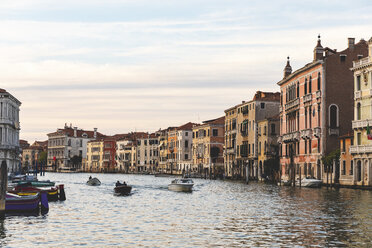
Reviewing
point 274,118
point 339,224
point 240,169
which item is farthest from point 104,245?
point 240,169

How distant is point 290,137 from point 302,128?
4.08 metres

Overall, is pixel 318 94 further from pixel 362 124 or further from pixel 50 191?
pixel 50 191

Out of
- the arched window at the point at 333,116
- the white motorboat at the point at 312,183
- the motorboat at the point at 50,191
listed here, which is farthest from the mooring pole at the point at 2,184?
the arched window at the point at 333,116

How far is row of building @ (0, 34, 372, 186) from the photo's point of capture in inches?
2299

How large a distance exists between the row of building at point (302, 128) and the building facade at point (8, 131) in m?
0.18

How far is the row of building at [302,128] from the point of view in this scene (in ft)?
192

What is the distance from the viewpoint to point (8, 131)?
373ft

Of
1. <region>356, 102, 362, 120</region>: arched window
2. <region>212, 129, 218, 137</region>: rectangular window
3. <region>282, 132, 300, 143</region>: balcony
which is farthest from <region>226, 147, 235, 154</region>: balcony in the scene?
<region>356, 102, 362, 120</region>: arched window

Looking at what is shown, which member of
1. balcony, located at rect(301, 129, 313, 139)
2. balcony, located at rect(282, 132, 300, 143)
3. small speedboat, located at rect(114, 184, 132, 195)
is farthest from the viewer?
balcony, located at rect(282, 132, 300, 143)

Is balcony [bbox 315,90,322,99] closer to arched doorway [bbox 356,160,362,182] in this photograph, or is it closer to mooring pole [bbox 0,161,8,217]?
arched doorway [bbox 356,160,362,182]

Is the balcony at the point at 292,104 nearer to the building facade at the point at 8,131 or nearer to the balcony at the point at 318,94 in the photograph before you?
the balcony at the point at 318,94

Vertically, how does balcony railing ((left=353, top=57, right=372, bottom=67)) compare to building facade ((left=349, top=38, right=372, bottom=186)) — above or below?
above

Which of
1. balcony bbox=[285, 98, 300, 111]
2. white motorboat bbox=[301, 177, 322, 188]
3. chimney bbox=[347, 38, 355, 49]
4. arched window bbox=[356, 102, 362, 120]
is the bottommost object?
white motorboat bbox=[301, 177, 322, 188]

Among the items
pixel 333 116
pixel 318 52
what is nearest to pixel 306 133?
pixel 333 116
